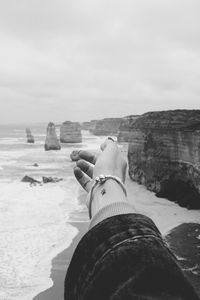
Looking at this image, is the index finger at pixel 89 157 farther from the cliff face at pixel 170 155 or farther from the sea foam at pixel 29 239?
the cliff face at pixel 170 155

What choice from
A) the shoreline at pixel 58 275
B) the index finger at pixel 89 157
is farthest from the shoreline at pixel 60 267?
the index finger at pixel 89 157

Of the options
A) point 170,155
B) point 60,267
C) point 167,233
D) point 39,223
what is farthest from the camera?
point 170,155

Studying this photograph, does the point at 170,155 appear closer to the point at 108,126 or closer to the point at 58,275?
the point at 58,275

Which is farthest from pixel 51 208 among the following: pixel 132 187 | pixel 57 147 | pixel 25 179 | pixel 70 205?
pixel 57 147

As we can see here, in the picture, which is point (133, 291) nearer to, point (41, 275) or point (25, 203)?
point (41, 275)

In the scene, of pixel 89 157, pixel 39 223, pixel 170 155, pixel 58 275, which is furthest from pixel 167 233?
pixel 89 157

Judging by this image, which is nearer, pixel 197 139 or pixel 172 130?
pixel 197 139
